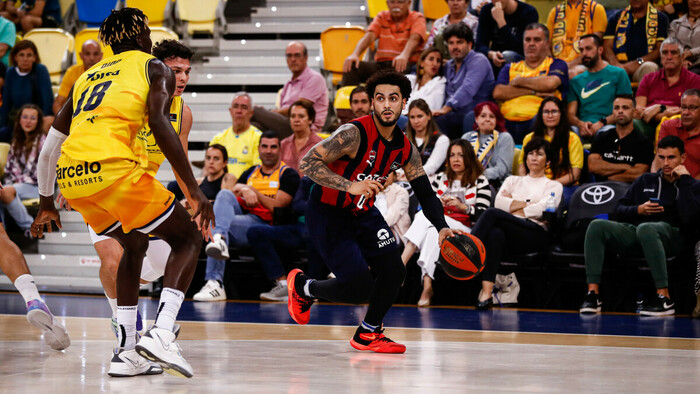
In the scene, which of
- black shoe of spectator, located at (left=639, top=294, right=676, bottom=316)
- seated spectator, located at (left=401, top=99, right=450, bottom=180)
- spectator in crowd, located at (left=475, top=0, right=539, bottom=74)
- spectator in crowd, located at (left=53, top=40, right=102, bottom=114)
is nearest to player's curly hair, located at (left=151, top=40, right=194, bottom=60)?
seated spectator, located at (left=401, top=99, right=450, bottom=180)

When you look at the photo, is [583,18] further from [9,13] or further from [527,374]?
[9,13]

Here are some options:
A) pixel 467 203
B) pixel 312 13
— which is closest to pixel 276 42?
pixel 312 13

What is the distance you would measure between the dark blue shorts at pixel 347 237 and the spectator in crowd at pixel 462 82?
381cm

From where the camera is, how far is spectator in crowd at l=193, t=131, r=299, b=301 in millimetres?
7504

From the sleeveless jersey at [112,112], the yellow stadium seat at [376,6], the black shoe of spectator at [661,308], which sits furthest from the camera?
the yellow stadium seat at [376,6]

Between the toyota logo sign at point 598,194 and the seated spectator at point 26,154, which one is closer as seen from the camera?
the toyota logo sign at point 598,194

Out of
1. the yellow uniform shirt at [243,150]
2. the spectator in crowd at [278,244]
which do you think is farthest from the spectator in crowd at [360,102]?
the yellow uniform shirt at [243,150]

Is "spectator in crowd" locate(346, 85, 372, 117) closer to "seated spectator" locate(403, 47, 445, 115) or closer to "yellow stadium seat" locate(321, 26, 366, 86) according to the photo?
"seated spectator" locate(403, 47, 445, 115)

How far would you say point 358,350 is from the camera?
14.3ft

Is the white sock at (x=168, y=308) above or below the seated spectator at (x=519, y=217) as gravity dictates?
above

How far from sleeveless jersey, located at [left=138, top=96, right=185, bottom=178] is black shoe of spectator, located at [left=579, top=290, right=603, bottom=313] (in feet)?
12.2

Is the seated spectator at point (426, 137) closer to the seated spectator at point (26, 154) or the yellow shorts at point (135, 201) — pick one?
the seated spectator at point (26, 154)

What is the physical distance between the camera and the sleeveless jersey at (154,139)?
403 cm

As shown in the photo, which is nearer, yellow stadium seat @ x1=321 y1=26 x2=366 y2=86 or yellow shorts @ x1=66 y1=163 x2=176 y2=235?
yellow shorts @ x1=66 y1=163 x2=176 y2=235
